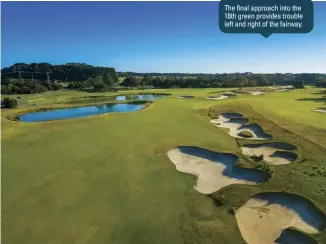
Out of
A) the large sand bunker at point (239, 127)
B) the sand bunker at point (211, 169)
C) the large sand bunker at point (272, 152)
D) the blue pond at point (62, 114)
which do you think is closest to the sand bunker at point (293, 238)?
the sand bunker at point (211, 169)

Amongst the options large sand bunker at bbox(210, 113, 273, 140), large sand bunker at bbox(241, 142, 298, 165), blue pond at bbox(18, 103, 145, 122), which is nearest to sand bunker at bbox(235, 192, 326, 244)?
large sand bunker at bbox(241, 142, 298, 165)

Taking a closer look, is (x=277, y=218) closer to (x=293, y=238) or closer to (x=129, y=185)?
(x=293, y=238)

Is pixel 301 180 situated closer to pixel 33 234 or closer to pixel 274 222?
pixel 274 222

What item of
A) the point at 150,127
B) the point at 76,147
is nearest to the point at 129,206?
the point at 76,147

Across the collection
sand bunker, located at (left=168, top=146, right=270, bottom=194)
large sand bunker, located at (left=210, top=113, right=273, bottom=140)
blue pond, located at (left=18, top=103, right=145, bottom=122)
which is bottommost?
sand bunker, located at (left=168, top=146, right=270, bottom=194)

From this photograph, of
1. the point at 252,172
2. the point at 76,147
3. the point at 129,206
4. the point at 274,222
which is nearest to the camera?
the point at 274,222

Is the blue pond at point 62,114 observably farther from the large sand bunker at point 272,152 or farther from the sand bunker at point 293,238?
the sand bunker at point 293,238

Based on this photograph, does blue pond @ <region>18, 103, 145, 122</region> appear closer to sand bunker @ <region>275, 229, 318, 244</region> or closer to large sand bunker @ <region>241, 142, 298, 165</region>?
large sand bunker @ <region>241, 142, 298, 165</region>

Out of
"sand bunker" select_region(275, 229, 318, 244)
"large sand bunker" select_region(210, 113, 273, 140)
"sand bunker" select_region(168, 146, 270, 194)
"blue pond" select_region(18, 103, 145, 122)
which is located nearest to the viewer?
"sand bunker" select_region(275, 229, 318, 244)
